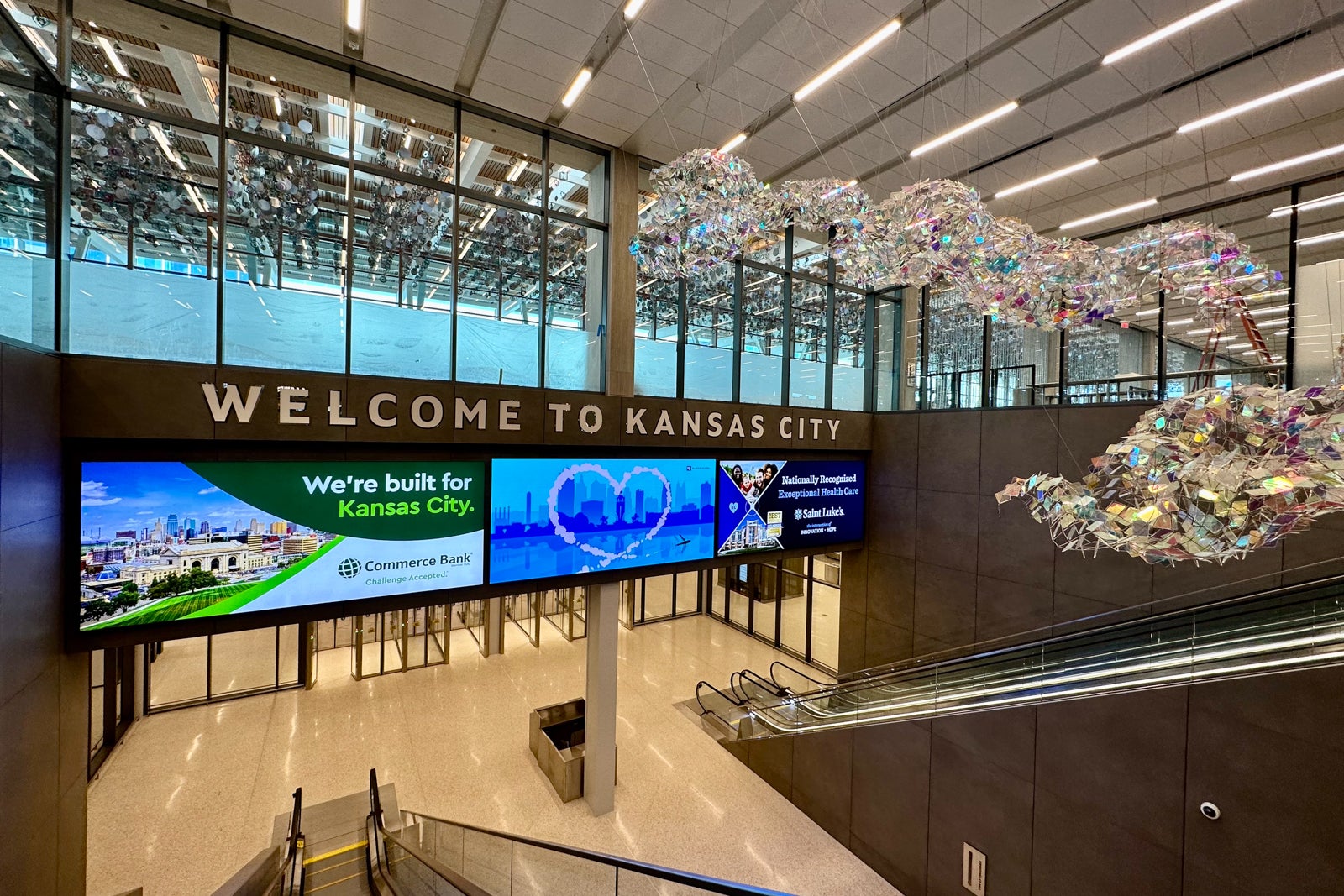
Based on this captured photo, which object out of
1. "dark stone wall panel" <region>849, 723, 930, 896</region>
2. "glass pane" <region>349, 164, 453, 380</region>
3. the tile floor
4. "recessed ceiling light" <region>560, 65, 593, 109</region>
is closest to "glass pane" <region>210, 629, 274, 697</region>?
the tile floor

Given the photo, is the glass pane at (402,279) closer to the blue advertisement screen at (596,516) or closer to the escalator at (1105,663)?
the blue advertisement screen at (596,516)

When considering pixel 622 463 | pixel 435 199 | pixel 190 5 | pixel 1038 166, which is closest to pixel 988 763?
pixel 622 463

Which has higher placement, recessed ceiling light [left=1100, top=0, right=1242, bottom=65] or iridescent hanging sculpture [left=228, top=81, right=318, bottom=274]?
recessed ceiling light [left=1100, top=0, right=1242, bottom=65]

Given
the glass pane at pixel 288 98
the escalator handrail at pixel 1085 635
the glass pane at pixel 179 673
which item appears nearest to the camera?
the escalator handrail at pixel 1085 635

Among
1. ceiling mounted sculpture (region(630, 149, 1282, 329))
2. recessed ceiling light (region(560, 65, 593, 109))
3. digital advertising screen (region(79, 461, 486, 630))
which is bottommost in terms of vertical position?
digital advertising screen (region(79, 461, 486, 630))

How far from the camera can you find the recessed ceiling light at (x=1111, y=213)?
8891 millimetres

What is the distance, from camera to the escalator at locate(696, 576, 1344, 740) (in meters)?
3.66

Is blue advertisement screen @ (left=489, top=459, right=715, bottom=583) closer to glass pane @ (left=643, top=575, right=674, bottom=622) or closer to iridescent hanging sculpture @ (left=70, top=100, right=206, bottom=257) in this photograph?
iridescent hanging sculpture @ (left=70, top=100, right=206, bottom=257)

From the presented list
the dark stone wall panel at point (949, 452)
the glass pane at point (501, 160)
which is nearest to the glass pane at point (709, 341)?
the glass pane at point (501, 160)

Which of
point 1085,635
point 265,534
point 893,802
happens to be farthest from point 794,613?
point 265,534

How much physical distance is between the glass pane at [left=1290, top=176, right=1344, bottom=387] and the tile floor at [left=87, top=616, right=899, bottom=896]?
669 centimetres

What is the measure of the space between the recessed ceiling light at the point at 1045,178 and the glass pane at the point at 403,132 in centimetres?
820

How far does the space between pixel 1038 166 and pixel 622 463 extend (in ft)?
24.0

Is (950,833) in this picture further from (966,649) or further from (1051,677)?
(1051,677)
